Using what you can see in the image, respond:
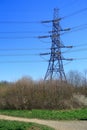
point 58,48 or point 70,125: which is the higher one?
point 58,48

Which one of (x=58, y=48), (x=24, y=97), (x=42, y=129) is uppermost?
(x=58, y=48)

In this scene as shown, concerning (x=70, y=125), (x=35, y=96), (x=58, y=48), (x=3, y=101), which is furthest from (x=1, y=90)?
(x=70, y=125)

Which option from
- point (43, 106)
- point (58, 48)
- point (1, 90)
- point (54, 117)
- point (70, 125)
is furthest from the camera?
point (58, 48)

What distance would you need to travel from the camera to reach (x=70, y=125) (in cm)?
1988

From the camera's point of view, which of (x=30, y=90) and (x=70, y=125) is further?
(x=30, y=90)

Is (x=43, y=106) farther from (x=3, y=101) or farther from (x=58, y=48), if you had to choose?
(x=58, y=48)

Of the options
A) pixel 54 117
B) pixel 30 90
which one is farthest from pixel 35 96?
pixel 54 117

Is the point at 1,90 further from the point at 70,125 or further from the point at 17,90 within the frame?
the point at 70,125

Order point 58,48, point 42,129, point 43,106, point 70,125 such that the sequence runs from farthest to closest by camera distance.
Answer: point 58,48, point 43,106, point 70,125, point 42,129

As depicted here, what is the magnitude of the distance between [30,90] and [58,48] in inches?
440

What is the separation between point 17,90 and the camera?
34938mm

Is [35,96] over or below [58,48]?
below

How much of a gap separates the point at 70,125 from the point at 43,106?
563 inches

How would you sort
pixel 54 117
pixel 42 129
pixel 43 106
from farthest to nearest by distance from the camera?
pixel 43 106, pixel 54 117, pixel 42 129
